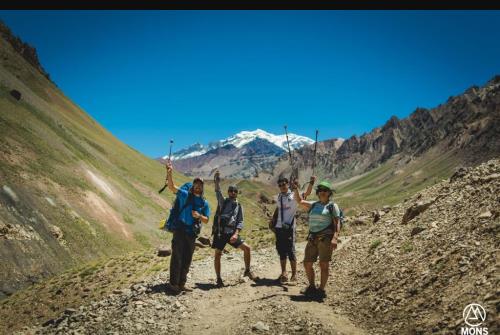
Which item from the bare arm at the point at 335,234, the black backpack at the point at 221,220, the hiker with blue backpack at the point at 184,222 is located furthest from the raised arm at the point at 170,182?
the bare arm at the point at 335,234

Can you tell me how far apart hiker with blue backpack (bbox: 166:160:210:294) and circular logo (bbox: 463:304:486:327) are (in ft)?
25.9

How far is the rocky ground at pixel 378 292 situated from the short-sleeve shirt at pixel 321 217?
219cm

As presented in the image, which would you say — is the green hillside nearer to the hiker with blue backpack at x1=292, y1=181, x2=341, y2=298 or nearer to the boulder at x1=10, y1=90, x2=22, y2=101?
the boulder at x1=10, y1=90, x2=22, y2=101

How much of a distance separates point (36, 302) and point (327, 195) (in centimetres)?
1592

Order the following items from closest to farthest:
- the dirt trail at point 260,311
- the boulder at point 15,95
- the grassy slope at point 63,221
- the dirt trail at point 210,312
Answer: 1. the dirt trail at point 260,311
2. the dirt trail at point 210,312
3. the grassy slope at point 63,221
4. the boulder at point 15,95

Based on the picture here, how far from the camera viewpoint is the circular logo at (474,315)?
23.2ft

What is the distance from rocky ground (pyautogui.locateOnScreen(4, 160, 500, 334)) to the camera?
8414 mm

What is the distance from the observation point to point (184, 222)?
12688 mm

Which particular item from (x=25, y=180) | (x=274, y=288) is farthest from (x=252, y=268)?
(x=25, y=180)

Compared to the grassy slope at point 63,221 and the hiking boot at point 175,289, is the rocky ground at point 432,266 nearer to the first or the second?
the hiking boot at point 175,289

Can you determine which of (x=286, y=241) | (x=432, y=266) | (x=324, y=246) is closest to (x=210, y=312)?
(x=286, y=241)

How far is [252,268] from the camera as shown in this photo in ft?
56.7
